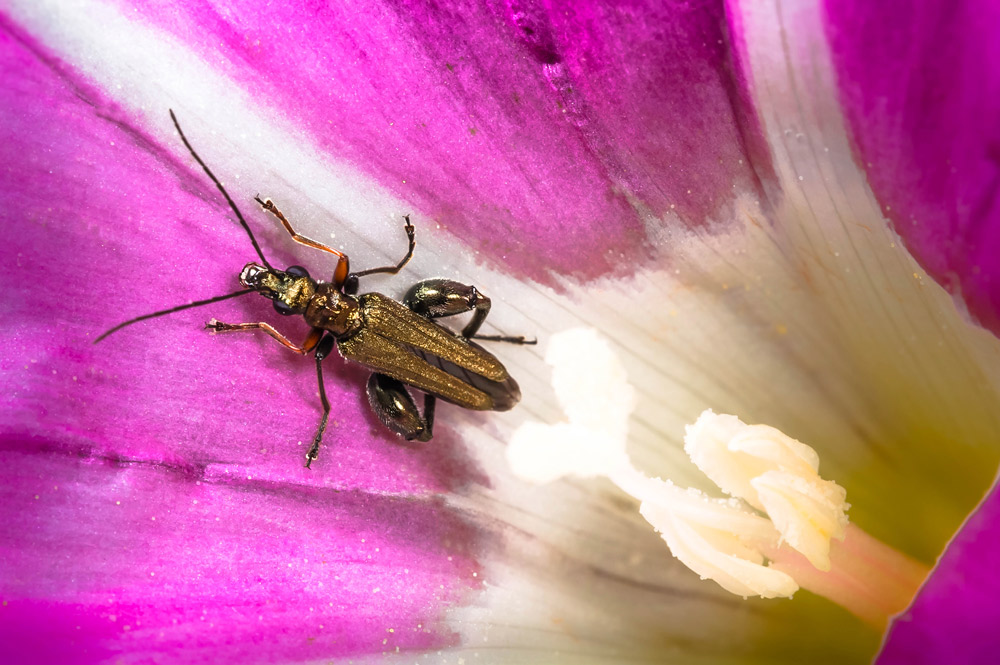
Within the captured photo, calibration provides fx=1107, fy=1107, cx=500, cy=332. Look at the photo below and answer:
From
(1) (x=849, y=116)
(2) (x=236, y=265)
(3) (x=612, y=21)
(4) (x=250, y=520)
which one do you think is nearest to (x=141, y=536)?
(4) (x=250, y=520)

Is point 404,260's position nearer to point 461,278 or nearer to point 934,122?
point 461,278

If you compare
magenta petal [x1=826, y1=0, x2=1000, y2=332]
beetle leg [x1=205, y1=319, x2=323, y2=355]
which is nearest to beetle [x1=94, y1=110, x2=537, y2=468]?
beetle leg [x1=205, y1=319, x2=323, y2=355]

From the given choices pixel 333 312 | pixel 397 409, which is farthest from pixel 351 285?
pixel 397 409

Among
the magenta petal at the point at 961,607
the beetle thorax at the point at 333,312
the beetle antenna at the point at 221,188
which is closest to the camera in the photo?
the magenta petal at the point at 961,607

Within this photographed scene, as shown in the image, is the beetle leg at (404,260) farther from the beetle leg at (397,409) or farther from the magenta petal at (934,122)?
the magenta petal at (934,122)

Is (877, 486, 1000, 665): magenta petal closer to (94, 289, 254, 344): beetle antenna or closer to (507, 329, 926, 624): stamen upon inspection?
(507, 329, 926, 624): stamen

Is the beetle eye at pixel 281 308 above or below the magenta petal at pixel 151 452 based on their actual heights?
above

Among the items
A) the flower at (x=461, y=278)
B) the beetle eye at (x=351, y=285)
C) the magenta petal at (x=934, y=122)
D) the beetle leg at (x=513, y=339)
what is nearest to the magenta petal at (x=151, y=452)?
the flower at (x=461, y=278)

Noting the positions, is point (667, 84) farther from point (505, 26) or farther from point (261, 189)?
point (261, 189)
